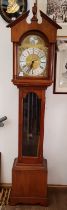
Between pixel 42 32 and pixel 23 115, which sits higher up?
pixel 42 32

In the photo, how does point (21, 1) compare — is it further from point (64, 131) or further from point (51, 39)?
point (64, 131)

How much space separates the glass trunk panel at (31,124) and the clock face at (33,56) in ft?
0.65

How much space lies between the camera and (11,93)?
2311 millimetres

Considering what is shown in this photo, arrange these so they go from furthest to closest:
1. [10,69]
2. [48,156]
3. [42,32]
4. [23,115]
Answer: [48,156] → [10,69] → [23,115] → [42,32]

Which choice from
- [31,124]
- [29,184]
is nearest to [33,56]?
[31,124]

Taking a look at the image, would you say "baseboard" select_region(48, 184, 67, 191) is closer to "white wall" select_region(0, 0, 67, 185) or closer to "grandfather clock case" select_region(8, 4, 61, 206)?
"white wall" select_region(0, 0, 67, 185)

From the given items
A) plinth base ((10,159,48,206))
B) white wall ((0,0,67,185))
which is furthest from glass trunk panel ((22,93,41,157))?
white wall ((0,0,67,185))

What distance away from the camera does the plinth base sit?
214 centimetres

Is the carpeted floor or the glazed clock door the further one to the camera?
the carpeted floor

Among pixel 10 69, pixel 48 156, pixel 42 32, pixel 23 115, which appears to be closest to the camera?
pixel 42 32

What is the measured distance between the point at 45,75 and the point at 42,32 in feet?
1.06

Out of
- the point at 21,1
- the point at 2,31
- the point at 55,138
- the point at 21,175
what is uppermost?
the point at 21,1

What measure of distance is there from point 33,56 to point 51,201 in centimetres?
129

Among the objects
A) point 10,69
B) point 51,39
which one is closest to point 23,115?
point 10,69
